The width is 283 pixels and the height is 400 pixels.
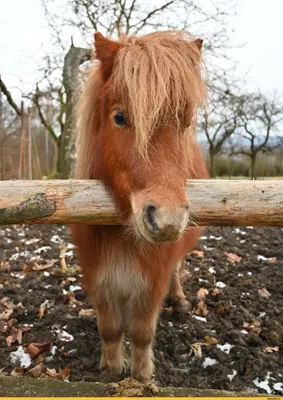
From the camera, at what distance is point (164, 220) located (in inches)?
66.4

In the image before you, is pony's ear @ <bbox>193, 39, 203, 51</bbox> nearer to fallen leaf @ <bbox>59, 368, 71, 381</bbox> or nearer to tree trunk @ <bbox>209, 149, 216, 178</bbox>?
fallen leaf @ <bbox>59, 368, 71, 381</bbox>

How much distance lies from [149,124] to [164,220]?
597mm

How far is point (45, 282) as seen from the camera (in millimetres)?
4688

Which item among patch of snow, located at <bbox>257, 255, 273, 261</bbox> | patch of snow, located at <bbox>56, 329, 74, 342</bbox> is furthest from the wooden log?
patch of snow, located at <bbox>257, 255, 273, 261</bbox>

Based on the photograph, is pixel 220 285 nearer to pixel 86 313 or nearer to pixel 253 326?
pixel 253 326

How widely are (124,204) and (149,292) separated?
3.37 ft

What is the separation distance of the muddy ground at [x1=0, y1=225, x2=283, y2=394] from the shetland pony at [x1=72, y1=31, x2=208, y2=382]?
403 mm

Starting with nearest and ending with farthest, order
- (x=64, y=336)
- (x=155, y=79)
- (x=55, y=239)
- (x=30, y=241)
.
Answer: (x=155, y=79) → (x=64, y=336) → (x=30, y=241) → (x=55, y=239)

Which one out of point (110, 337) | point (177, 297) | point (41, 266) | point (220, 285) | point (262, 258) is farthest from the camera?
point (262, 258)

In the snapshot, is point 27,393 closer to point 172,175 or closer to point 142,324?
point 142,324

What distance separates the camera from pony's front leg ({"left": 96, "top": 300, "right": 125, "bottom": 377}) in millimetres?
3049

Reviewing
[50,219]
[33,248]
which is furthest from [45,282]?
[50,219]

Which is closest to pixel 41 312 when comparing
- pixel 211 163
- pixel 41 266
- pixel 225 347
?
pixel 41 266

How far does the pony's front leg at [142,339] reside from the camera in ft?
9.82
